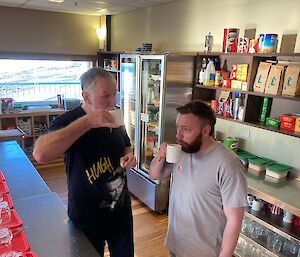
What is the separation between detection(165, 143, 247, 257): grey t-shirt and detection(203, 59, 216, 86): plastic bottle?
5.51 ft

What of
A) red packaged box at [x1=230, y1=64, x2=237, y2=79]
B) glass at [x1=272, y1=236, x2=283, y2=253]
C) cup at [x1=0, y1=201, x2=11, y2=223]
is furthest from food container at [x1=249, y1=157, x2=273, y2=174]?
cup at [x1=0, y1=201, x2=11, y2=223]

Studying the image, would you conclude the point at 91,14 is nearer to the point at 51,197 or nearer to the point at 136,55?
the point at 136,55

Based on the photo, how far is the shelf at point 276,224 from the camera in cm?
211

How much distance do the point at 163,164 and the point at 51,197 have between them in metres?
0.72

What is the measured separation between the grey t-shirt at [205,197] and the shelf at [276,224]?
98 centimetres

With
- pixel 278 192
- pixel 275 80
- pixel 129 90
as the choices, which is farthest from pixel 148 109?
pixel 278 192

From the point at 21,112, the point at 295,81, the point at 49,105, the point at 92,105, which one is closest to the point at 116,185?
the point at 92,105

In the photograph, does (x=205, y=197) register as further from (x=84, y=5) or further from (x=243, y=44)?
(x=84, y=5)

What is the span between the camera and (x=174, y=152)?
1.38 m

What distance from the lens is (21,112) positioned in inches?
182

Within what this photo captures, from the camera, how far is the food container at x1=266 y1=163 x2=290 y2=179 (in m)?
2.41

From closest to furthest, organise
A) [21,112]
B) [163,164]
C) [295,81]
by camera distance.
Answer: [163,164]
[295,81]
[21,112]

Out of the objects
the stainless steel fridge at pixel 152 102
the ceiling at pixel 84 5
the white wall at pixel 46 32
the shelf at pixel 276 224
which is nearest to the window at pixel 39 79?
the white wall at pixel 46 32

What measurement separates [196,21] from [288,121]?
1.61 meters
